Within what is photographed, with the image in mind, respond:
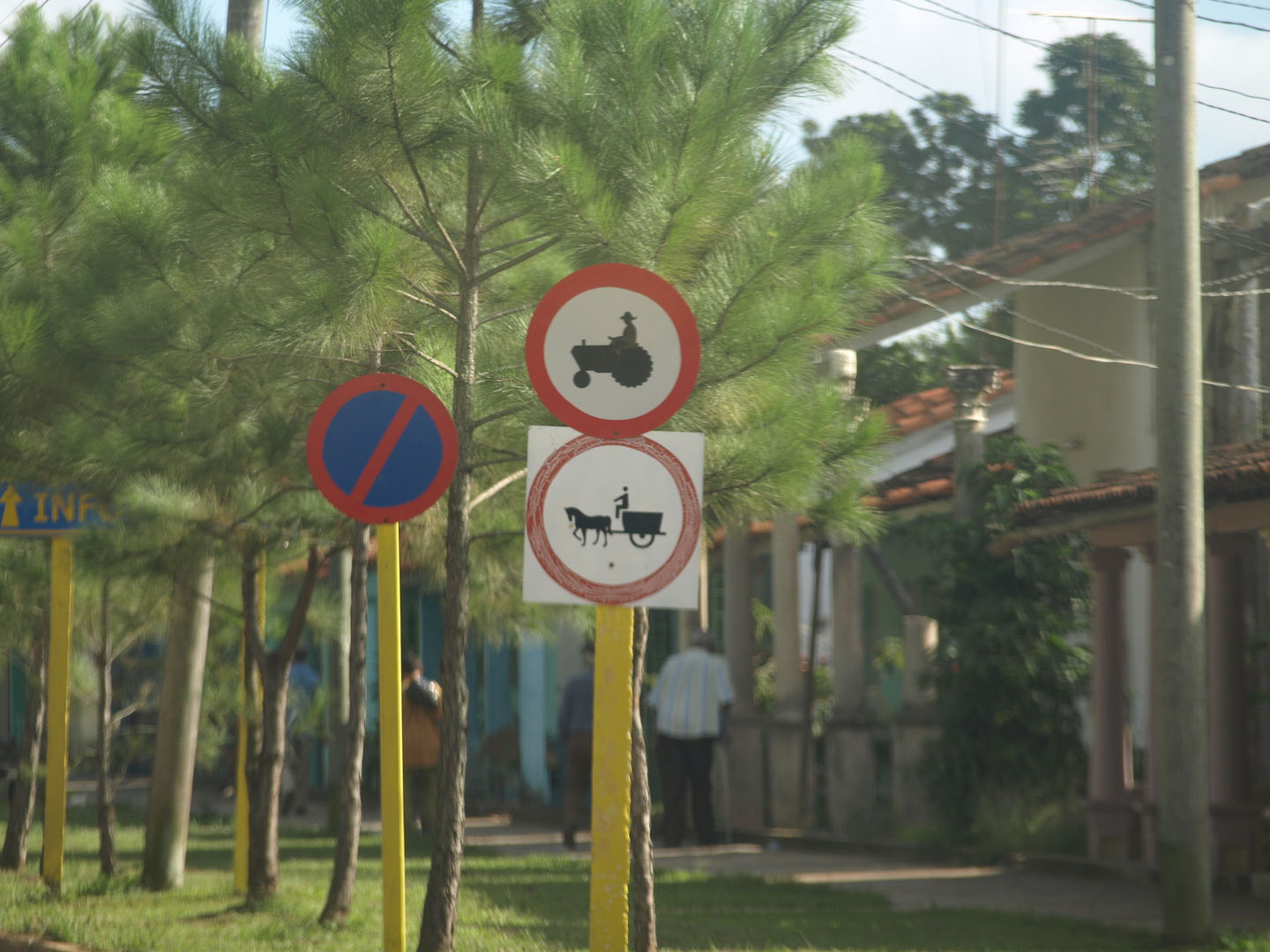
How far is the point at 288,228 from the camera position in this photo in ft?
20.6

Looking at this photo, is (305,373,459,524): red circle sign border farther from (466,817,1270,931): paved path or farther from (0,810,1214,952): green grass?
(466,817,1270,931): paved path

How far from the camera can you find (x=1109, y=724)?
35.0ft

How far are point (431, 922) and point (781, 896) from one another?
12.2 ft

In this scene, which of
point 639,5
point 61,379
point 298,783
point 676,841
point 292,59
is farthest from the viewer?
point 298,783

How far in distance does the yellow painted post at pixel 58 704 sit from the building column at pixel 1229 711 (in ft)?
23.7

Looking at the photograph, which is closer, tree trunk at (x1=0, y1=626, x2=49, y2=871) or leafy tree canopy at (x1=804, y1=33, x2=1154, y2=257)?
tree trunk at (x1=0, y1=626, x2=49, y2=871)

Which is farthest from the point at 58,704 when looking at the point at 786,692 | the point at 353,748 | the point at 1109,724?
the point at 1109,724

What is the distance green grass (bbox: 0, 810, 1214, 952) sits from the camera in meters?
7.45

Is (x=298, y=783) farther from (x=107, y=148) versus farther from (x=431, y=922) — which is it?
(x=431, y=922)

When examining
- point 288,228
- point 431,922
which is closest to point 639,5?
point 288,228

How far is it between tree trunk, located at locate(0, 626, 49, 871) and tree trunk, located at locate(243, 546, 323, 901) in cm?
254

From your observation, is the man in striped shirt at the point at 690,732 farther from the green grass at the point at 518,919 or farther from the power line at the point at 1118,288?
the power line at the point at 1118,288

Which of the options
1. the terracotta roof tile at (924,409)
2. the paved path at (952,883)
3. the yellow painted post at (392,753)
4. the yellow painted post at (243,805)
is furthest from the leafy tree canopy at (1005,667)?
the yellow painted post at (392,753)

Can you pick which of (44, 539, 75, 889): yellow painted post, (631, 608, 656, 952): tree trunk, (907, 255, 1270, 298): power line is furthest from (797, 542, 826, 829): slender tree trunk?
(631, 608, 656, 952): tree trunk
